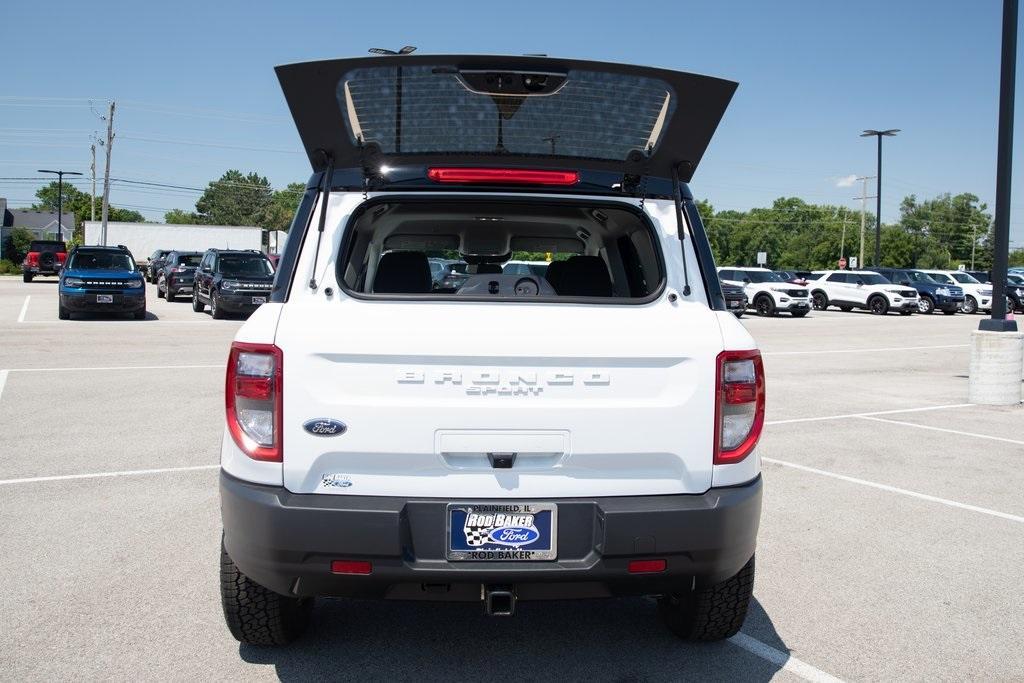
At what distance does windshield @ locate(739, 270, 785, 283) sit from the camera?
33.2 meters

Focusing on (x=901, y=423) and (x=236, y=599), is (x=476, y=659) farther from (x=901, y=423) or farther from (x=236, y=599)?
(x=901, y=423)

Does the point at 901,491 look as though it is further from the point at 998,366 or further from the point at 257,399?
the point at 998,366

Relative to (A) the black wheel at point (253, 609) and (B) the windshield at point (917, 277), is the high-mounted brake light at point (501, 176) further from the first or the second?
(B) the windshield at point (917, 277)

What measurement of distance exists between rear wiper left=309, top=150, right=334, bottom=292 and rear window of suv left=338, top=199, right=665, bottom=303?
109 millimetres

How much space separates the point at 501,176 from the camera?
11.2ft

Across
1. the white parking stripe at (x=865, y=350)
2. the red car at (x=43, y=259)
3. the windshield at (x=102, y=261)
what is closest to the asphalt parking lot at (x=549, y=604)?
the white parking stripe at (x=865, y=350)

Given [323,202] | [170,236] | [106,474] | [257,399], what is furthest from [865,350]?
[170,236]

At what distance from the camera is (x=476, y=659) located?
3541 millimetres

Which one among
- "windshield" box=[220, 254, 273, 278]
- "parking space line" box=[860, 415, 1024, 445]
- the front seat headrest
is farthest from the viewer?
"windshield" box=[220, 254, 273, 278]

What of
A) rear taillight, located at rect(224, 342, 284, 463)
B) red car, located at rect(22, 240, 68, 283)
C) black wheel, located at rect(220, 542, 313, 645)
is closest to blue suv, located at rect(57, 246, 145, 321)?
black wheel, located at rect(220, 542, 313, 645)

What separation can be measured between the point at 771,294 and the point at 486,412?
30551 mm

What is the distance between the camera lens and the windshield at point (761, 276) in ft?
109

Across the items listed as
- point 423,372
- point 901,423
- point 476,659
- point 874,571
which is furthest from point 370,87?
point 901,423

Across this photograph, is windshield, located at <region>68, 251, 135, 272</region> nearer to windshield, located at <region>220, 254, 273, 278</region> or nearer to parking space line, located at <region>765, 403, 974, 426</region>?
windshield, located at <region>220, 254, 273, 278</region>
